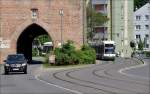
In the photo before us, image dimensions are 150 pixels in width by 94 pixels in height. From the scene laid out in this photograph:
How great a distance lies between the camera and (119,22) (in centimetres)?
13562

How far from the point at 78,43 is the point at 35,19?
6.77 meters

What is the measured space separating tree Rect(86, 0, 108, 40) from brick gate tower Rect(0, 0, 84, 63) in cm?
4604

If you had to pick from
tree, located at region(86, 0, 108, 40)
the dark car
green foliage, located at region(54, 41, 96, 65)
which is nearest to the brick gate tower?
green foliage, located at region(54, 41, 96, 65)

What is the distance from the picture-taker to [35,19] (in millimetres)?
82062

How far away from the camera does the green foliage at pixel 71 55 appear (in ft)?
213

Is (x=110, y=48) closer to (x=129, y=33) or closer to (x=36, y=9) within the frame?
(x=36, y=9)

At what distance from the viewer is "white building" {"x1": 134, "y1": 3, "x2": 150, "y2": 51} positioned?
156125 mm

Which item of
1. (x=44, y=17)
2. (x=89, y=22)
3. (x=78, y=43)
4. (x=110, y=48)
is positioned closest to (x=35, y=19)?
(x=44, y=17)

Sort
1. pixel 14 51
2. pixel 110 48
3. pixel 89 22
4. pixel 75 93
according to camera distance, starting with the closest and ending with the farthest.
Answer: pixel 75 93 → pixel 14 51 → pixel 110 48 → pixel 89 22

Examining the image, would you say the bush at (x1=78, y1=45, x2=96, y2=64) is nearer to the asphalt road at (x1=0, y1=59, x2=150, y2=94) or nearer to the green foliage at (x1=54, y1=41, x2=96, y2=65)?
the green foliage at (x1=54, y1=41, x2=96, y2=65)

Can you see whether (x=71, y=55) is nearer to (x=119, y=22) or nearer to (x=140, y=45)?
(x=119, y=22)

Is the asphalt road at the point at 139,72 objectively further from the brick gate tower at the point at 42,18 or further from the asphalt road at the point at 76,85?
the brick gate tower at the point at 42,18

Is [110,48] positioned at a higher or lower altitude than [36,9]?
lower

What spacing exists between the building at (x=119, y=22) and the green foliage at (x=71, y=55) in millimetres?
65607
